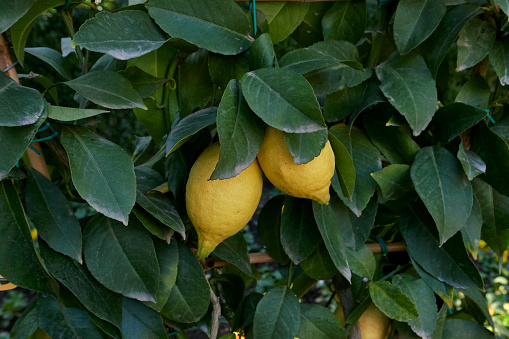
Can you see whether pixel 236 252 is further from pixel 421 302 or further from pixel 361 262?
pixel 421 302

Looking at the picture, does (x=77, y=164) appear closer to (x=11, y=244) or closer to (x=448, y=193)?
(x=11, y=244)

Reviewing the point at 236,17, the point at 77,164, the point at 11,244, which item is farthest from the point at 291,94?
the point at 11,244

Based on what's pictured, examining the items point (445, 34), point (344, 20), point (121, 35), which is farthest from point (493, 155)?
point (121, 35)

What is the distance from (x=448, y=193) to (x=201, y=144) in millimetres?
377

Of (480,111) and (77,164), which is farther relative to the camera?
(480,111)

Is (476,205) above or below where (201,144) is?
below

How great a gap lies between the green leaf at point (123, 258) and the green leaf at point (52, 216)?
2 cm

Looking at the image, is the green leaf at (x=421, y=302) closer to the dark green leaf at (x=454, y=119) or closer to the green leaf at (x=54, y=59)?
the dark green leaf at (x=454, y=119)

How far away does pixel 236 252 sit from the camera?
26.5 inches

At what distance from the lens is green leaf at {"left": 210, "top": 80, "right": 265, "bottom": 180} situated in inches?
17.7

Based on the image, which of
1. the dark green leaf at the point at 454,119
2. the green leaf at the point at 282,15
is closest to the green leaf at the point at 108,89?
the green leaf at the point at 282,15

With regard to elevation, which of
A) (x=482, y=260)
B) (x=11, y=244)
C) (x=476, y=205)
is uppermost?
(x=11, y=244)

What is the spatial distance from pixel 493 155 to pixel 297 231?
0.33 m

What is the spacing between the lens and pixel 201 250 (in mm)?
559
